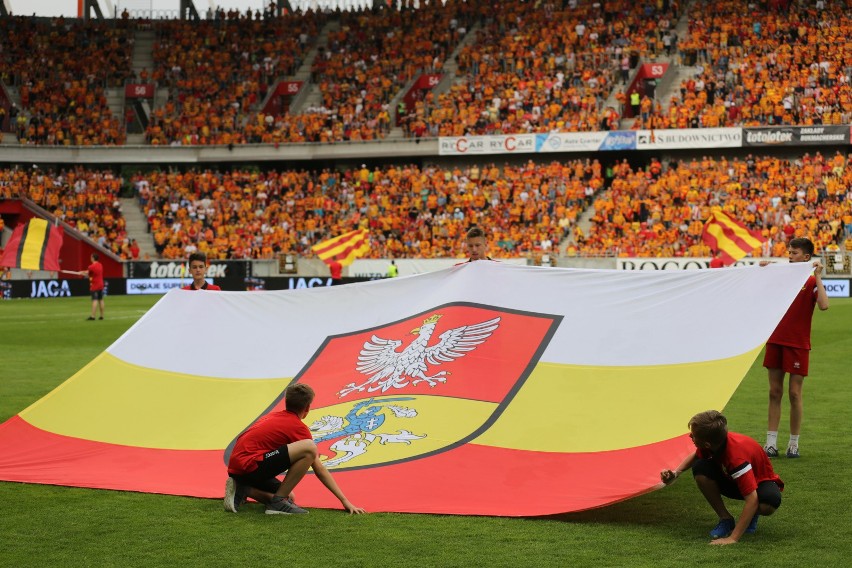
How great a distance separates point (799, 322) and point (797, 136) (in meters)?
31.3

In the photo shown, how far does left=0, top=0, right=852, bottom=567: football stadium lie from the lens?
675 centimetres

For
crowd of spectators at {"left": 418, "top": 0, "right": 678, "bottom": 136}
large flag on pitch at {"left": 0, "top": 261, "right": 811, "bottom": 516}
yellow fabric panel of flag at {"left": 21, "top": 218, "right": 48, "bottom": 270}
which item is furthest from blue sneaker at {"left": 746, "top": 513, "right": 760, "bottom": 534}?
crowd of spectators at {"left": 418, "top": 0, "right": 678, "bottom": 136}

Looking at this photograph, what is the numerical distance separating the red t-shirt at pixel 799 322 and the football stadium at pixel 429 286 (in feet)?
0.08

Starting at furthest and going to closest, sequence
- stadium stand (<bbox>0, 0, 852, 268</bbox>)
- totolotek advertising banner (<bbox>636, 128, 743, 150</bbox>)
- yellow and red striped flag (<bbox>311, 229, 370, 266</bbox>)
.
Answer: totolotek advertising banner (<bbox>636, 128, 743, 150</bbox>) → stadium stand (<bbox>0, 0, 852, 268</bbox>) → yellow and red striped flag (<bbox>311, 229, 370, 266</bbox>)

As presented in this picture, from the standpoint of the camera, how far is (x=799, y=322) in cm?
870

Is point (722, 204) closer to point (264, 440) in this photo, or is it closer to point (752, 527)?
point (752, 527)

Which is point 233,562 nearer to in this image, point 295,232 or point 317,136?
point 295,232

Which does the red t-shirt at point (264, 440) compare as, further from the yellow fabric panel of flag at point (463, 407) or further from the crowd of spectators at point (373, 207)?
the crowd of spectators at point (373, 207)

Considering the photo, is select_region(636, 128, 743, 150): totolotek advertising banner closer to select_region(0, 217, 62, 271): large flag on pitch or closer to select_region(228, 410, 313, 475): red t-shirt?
select_region(0, 217, 62, 271): large flag on pitch

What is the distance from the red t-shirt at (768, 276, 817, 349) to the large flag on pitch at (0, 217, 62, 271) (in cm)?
1557

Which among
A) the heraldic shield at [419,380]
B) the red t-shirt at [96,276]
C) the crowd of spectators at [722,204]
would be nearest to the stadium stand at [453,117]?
the crowd of spectators at [722,204]

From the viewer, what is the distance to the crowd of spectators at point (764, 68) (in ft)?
126

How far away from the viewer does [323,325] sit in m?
9.35

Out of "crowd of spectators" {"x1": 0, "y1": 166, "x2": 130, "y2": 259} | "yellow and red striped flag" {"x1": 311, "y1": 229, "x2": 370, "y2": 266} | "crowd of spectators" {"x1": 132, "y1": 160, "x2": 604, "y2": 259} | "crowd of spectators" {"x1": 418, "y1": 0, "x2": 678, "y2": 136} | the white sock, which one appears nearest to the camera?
the white sock
